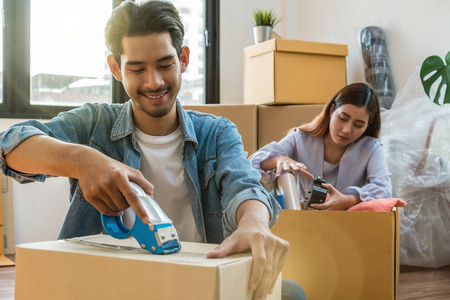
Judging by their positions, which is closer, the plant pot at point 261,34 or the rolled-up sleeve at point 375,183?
the rolled-up sleeve at point 375,183

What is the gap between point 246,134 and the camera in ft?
7.68

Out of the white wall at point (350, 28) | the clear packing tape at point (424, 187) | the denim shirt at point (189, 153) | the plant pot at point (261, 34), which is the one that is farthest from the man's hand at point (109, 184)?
the plant pot at point (261, 34)

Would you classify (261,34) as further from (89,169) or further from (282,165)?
(89,169)

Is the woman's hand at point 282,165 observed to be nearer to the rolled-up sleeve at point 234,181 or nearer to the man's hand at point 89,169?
the rolled-up sleeve at point 234,181

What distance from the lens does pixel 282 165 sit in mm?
1588

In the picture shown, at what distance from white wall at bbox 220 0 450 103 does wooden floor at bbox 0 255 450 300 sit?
99 centimetres

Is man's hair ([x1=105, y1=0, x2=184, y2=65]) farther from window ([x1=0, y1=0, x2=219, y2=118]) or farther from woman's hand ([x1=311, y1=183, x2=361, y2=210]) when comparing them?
window ([x1=0, y1=0, x2=219, y2=118])

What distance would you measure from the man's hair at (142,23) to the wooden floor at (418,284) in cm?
117

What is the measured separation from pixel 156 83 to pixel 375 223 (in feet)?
2.12

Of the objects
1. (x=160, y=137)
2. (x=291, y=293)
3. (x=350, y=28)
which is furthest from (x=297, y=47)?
(x=291, y=293)

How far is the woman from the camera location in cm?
180

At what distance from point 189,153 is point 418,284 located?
1.24 m

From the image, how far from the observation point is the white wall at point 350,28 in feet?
8.07

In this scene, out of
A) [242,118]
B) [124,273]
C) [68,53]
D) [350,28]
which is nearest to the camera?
[124,273]
